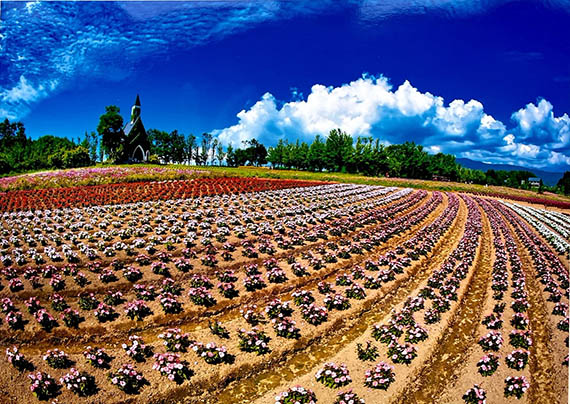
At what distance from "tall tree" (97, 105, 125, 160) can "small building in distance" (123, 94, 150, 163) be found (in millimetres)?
1922

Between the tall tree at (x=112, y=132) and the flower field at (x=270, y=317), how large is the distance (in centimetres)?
5671

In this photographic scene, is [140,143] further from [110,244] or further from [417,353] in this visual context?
[417,353]

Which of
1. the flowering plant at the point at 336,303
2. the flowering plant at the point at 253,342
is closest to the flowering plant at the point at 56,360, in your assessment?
the flowering plant at the point at 253,342

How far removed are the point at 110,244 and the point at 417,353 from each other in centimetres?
1288

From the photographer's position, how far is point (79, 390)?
5.68m

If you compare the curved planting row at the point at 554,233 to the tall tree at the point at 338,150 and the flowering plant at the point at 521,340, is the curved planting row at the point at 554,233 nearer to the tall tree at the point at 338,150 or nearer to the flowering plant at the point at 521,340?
the flowering plant at the point at 521,340

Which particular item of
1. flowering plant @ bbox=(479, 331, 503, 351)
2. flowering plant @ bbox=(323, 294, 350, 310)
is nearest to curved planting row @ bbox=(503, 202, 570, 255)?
flowering plant @ bbox=(479, 331, 503, 351)

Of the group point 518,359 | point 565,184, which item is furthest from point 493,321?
point 565,184

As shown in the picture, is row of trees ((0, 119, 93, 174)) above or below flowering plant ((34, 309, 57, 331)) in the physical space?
above

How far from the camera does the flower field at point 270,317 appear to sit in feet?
20.1

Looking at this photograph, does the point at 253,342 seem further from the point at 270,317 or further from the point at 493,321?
the point at 493,321

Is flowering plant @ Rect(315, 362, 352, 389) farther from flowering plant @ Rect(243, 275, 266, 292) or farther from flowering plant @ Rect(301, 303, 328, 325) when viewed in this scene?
flowering plant @ Rect(243, 275, 266, 292)

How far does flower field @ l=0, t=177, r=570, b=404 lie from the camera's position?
20.1 feet

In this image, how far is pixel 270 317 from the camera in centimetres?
851
